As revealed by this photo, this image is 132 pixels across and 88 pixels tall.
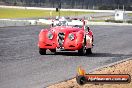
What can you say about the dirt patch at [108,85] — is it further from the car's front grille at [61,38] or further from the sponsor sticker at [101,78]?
the car's front grille at [61,38]

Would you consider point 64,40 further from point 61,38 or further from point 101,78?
point 101,78

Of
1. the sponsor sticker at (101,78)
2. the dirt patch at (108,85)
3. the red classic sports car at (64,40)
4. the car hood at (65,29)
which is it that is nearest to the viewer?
the sponsor sticker at (101,78)

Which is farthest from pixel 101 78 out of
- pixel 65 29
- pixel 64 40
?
pixel 65 29

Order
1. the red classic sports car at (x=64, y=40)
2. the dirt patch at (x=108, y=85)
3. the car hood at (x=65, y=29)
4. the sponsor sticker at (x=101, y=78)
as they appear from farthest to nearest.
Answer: the car hood at (x=65, y=29) → the red classic sports car at (x=64, y=40) → the dirt patch at (x=108, y=85) → the sponsor sticker at (x=101, y=78)

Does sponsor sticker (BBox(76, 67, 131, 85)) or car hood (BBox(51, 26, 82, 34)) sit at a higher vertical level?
sponsor sticker (BBox(76, 67, 131, 85))

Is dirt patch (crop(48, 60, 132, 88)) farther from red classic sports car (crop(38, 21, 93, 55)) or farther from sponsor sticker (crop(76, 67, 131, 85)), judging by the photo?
red classic sports car (crop(38, 21, 93, 55))

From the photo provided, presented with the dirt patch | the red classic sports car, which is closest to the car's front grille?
the red classic sports car

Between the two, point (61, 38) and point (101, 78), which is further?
point (61, 38)

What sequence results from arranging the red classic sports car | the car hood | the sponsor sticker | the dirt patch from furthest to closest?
the car hood
the red classic sports car
the dirt patch
the sponsor sticker

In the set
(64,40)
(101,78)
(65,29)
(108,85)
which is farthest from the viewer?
(65,29)

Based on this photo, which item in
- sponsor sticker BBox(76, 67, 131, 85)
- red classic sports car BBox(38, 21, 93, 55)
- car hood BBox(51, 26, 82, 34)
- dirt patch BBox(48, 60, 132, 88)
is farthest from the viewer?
car hood BBox(51, 26, 82, 34)

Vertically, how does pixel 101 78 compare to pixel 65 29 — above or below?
above

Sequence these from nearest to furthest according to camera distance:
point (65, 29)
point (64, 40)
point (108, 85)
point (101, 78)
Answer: point (101, 78) < point (108, 85) < point (64, 40) < point (65, 29)

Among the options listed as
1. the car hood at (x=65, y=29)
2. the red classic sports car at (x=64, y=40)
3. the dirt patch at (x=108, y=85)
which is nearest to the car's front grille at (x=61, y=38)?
the red classic sports car at (x=64, y=40)
